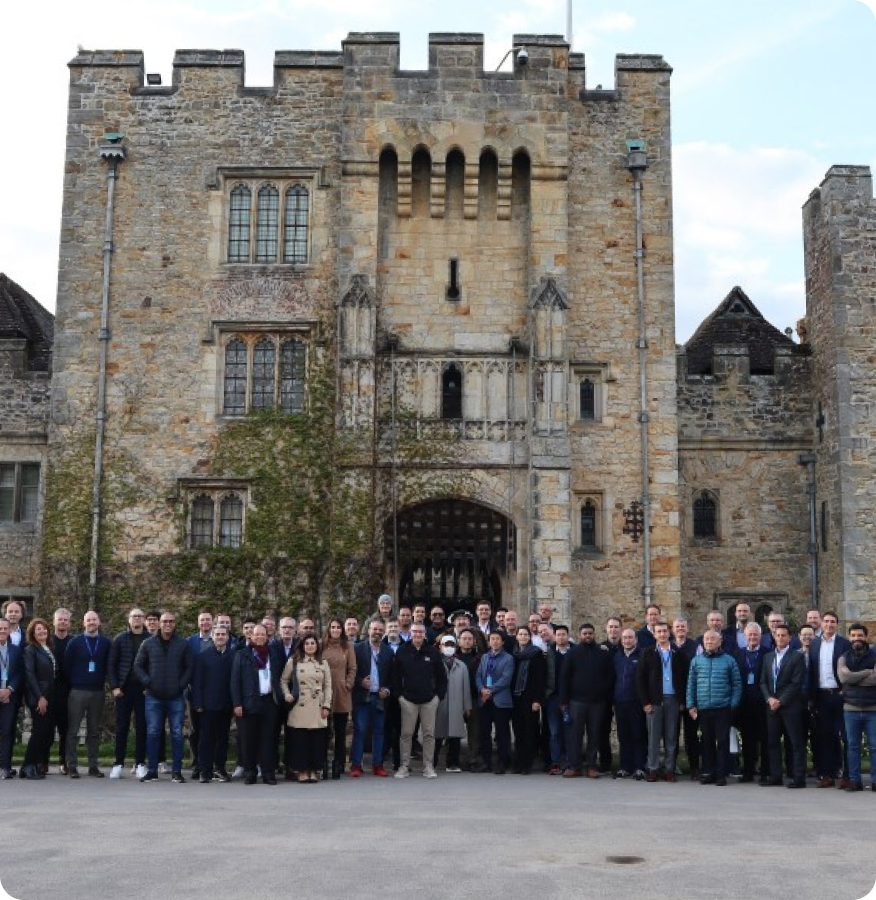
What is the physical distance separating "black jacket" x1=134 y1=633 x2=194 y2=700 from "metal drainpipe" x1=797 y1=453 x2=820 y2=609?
13.7 meters

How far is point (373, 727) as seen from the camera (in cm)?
1557

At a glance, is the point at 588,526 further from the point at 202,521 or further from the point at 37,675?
the point at 37,675

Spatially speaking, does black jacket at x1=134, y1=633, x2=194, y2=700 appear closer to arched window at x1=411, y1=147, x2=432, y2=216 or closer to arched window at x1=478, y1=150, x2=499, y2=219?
arched window at x1=411, y1=147, x2=432, y2=216

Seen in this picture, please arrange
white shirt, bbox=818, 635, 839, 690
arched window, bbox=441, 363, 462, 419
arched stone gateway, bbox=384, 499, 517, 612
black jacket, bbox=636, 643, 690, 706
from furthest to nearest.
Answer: arched window, bbox=441, 363, 462, 419 → arched stone gateway, bbox=384, 499, 517, 612 → black jacket, bbox=636, 643, 690, 706 → white shirt, bbox=818, 635, 839, 690

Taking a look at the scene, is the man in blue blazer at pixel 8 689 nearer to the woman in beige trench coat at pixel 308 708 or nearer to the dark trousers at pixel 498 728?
the woman in beige trench coat at pixel 308 708

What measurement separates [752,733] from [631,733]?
135cm

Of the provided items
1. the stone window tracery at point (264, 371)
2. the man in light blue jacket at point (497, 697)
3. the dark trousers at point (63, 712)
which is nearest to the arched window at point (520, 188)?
the stone window tracery at point (264, 371)

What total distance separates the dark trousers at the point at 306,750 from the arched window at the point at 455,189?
1164cm

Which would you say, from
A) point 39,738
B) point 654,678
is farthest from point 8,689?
→ point 654,678

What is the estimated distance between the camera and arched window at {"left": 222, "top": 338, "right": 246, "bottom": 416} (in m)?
23.4

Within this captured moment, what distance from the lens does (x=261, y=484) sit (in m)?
22.9

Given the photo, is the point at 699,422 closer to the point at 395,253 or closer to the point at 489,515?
the point at 489,515

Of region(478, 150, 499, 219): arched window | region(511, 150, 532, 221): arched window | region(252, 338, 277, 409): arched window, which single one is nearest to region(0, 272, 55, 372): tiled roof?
region(252, 338, 277, 409): arched window

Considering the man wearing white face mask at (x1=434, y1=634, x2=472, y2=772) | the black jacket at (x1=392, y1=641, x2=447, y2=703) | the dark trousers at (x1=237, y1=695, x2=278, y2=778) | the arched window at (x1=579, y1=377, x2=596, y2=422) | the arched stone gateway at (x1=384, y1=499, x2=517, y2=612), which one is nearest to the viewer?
the dark trousers at (x1=237, y1=695, x2=278, y2=778)
